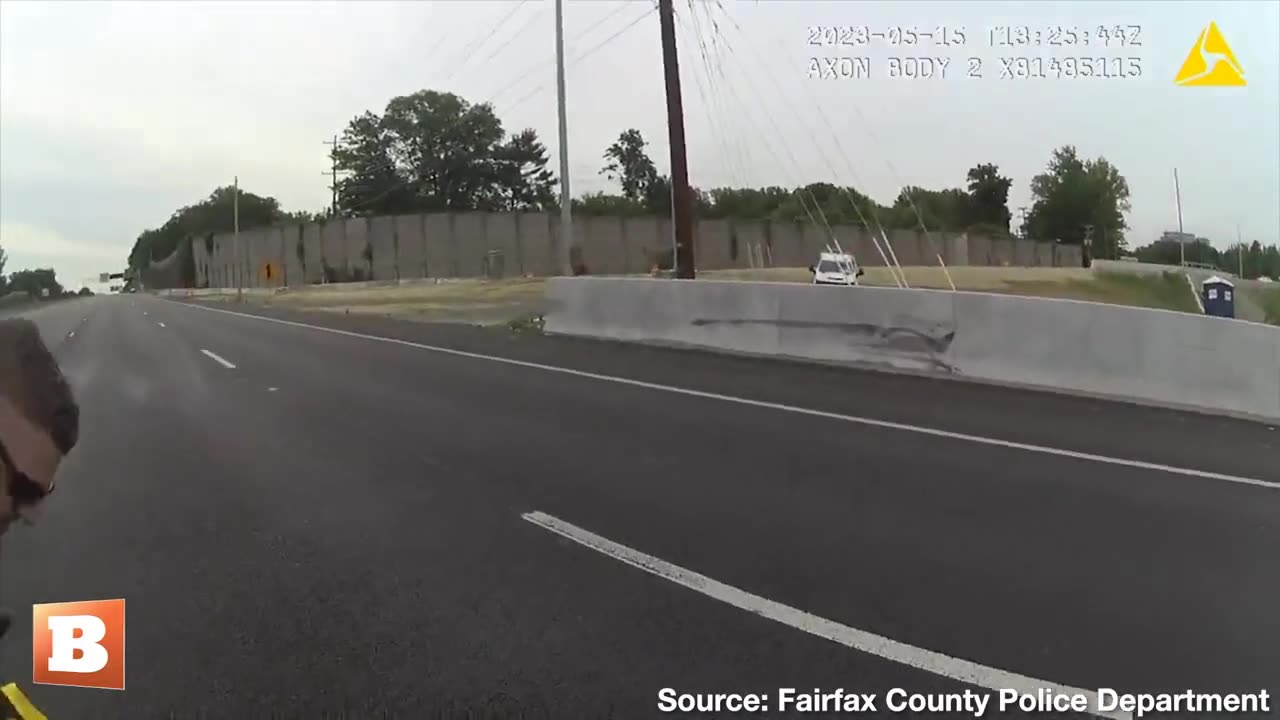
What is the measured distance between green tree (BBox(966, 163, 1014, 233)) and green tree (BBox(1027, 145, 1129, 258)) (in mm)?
16327

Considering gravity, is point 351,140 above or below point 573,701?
above

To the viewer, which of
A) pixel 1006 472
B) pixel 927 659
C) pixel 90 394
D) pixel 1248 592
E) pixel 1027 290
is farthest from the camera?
pixel 1027 290

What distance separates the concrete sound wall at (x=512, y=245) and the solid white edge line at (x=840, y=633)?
5749cm

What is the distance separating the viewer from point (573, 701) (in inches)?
149

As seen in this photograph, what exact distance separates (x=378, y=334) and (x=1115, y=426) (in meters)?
17.8

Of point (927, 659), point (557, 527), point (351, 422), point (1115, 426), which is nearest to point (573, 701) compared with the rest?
point (927, 659)

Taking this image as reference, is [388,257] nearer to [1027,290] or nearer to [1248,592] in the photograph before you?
[1027,290]

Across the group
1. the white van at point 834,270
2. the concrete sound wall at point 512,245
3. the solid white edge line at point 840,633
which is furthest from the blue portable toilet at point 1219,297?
the concrete sound wall at point 512,245

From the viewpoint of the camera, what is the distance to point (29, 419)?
2150mm

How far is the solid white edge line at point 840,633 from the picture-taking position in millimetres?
3824

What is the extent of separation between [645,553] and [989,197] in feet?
367

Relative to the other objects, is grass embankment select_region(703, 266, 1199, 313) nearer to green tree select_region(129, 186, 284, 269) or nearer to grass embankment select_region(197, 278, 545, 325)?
grass embankment select_region(197, 278, 545, 325)

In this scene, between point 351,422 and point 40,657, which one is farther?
point 351,422

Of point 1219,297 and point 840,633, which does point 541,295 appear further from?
point 840,633
